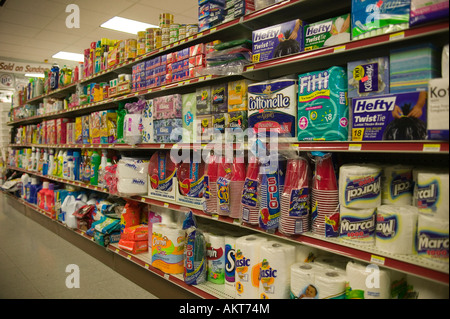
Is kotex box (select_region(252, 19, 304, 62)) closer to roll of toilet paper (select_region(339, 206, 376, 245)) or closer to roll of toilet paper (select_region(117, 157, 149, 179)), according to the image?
roll of toilet paper (select_region(339, 206, 376, 245))

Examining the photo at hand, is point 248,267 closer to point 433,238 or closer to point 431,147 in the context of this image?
point 433,238

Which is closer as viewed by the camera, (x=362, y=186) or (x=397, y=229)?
(x=397, y=229)

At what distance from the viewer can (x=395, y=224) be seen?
1462mm

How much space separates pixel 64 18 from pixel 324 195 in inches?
246

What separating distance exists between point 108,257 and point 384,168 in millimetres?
2901

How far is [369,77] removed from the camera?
5.15 feet

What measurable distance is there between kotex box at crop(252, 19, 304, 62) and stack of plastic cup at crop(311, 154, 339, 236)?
0.67 meters

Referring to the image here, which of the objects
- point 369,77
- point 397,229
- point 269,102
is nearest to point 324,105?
point 369,77

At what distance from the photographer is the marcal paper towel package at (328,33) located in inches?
67.0

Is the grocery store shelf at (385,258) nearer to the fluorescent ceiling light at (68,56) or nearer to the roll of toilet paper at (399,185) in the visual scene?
the roll of toilet paper at (399,185)

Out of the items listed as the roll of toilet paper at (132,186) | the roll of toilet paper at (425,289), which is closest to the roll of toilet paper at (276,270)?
the roll of toilet paper at (425,289)

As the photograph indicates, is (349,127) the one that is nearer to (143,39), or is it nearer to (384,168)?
(384,168)

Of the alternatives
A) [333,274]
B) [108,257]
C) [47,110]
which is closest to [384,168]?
[333,274]

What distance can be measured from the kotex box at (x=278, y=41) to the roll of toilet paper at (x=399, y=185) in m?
0.83
